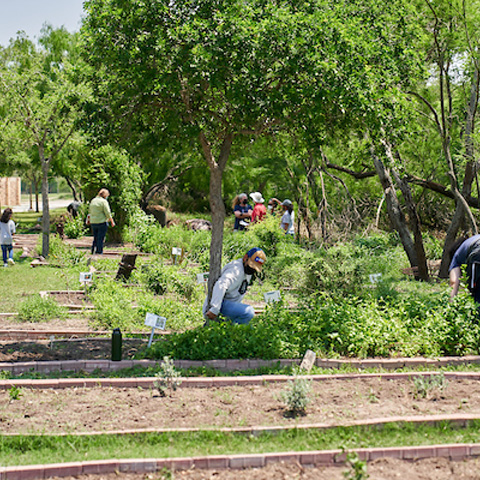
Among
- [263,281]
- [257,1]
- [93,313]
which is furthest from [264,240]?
[257,1]

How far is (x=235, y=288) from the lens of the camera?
7410 mm

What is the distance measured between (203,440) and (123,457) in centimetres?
65

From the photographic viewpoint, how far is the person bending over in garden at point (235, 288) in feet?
23.3

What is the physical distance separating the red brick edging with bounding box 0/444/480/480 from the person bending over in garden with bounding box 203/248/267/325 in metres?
2.76

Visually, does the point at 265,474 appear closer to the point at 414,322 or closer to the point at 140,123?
the point at 414,322

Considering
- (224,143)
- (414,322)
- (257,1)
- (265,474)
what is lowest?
(265,474)

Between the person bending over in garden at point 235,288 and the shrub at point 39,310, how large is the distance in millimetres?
2554

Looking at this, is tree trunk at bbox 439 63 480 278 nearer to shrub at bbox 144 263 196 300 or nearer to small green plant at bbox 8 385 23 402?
shrub at bbox 144 263 196 300

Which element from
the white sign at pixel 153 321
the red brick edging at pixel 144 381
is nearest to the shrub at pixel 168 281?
the white sign at pixel 153 321

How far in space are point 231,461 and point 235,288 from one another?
314cm

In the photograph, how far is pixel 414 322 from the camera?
7.38 metres

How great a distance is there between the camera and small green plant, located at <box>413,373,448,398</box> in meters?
5.77

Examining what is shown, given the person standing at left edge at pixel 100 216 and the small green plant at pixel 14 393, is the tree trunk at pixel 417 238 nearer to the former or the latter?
the person standing at left edge at pixel 100 216

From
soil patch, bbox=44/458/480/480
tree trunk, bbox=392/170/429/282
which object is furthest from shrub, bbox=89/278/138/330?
tree trunk, bbox=392/170/429/282
